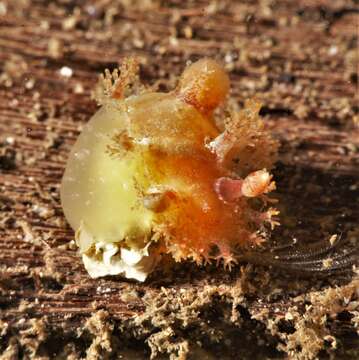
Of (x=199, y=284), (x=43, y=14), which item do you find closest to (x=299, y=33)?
(x=43, y=14)

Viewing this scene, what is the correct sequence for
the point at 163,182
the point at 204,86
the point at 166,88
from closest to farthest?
the point at 163,182 → the point at 204,86 → the point at 166,88

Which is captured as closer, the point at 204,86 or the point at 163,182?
the point at 163,182

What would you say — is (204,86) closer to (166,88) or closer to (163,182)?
(163,182)

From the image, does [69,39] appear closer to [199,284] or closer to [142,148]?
[142,148]

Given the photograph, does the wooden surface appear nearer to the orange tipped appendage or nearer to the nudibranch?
the nudibranch

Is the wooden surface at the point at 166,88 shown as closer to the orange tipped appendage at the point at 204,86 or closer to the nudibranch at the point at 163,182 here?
the nudibranch at the point at 163,182

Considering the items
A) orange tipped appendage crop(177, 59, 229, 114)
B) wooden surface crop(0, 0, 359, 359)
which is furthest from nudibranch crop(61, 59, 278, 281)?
wooden surface crop(0, 0, 359, 359)

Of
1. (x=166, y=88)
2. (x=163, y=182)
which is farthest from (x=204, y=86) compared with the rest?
(x=166, y=88)
